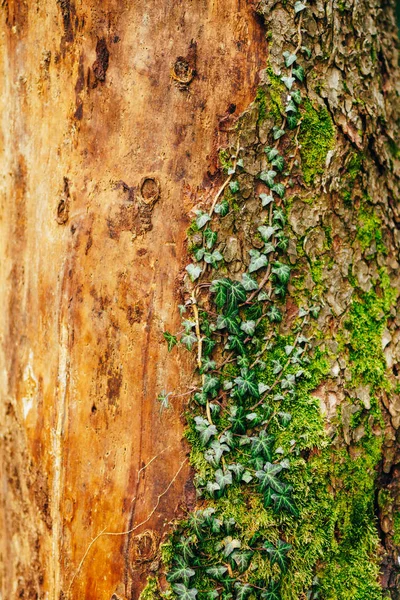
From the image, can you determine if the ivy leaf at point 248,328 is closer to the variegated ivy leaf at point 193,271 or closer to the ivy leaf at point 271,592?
the variegated ivy leaf at point 193,271

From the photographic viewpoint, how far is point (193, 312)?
1969 millimetres

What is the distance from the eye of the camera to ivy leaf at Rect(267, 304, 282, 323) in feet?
6.66

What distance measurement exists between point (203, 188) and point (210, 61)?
19.0 inches

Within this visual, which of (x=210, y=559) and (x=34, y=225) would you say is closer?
(x=210, y=559)

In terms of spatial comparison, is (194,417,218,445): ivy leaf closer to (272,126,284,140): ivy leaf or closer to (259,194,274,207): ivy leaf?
(259,194,274,207): ivy leaf

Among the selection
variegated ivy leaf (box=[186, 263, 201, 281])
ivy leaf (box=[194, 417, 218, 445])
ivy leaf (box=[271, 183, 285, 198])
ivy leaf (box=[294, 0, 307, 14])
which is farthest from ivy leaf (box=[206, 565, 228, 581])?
ivy leaf (box=[294, 0, 307, 14])

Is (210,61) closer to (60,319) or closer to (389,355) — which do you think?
(60,319)

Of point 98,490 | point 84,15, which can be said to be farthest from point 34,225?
point 98,490

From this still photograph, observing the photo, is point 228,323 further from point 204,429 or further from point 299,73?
point 299,73

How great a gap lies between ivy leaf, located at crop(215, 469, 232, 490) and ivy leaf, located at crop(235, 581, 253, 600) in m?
0.36

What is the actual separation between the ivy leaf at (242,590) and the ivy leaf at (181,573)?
0.17m

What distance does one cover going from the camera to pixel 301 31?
205cm

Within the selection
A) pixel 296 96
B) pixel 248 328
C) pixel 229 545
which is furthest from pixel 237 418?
pixel 296 96

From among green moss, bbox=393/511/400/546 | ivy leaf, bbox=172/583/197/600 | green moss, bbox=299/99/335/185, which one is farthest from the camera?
green moss, bbox=393/511/400/546
